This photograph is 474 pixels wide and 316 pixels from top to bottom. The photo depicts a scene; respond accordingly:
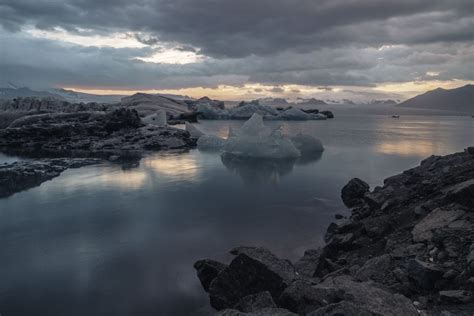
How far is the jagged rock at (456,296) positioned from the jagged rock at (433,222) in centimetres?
180

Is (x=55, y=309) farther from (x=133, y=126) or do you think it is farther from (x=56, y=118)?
(x=56, y=118)

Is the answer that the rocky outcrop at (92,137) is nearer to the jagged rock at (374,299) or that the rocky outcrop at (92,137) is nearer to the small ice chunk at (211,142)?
the small ice chunk at (211,142)

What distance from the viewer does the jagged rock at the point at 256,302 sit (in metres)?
5.38

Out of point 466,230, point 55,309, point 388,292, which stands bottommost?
point 55,309

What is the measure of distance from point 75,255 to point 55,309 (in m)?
2.32

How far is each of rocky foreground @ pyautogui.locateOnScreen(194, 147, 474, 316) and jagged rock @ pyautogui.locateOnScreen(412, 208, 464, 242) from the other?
0.02 m

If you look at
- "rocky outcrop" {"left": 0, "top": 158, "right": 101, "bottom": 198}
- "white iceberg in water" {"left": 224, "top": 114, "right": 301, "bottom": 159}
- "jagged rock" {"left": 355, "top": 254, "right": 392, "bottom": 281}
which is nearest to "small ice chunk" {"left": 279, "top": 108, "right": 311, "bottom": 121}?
"white iceberg in water" {"left": 224, "top": 114, "right": 301, "bottom": 159}

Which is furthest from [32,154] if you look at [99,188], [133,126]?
[99,188]

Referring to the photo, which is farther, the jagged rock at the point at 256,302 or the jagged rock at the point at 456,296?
the jagged rock at the point at 256,302

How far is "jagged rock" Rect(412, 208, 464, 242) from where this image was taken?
6520mm

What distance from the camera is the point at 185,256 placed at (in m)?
8.62

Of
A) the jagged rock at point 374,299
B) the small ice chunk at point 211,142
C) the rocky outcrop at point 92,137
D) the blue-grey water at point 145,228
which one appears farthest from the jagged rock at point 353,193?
the rocky outcrop at point 92,137

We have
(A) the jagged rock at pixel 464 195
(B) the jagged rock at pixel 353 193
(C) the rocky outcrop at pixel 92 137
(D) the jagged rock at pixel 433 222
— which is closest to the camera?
(D) the jagged rock at pixel 433 222

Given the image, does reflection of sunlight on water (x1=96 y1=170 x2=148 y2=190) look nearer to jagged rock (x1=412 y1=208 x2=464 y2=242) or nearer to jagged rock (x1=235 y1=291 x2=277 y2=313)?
jagged rock (x1=235 y1=291 x2=277 y2=313)
